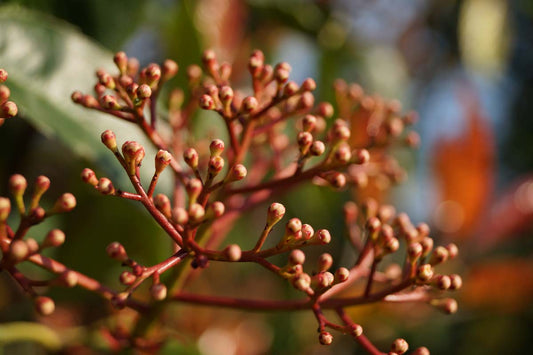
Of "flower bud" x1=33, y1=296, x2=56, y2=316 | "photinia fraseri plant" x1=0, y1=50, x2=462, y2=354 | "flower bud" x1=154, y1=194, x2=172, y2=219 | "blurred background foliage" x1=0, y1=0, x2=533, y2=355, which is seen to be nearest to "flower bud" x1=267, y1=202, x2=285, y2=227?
"photinia fraseri plant" x1=0, y1=50, x2=462, y2=354

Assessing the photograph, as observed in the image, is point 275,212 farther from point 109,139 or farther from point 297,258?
point 109,139

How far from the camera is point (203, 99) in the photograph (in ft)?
2.32

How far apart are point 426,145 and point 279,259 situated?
2.23 ft

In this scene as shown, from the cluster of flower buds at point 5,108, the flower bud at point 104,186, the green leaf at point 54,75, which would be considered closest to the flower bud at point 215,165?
the flower bud at point 104,186

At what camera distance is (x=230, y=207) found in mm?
917

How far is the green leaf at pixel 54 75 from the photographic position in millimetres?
873

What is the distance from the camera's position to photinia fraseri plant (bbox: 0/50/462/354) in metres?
0.60

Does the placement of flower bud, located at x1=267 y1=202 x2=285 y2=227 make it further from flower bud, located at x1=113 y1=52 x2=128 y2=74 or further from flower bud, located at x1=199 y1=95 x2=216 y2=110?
flower bud, located at x1=113 y1=52 x2=128 y2=74

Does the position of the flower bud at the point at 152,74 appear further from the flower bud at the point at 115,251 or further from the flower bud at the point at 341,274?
the flower bud at the point at 341,274

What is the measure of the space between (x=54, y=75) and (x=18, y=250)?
1.57 feet

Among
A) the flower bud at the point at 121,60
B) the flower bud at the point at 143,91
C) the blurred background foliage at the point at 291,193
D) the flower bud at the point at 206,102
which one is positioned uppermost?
the flower bud at the point at 206,102

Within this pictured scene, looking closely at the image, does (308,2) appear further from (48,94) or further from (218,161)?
(218,161)

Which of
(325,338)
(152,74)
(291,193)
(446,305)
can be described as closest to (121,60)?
(152,74)

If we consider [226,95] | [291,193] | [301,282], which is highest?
[226,95]
